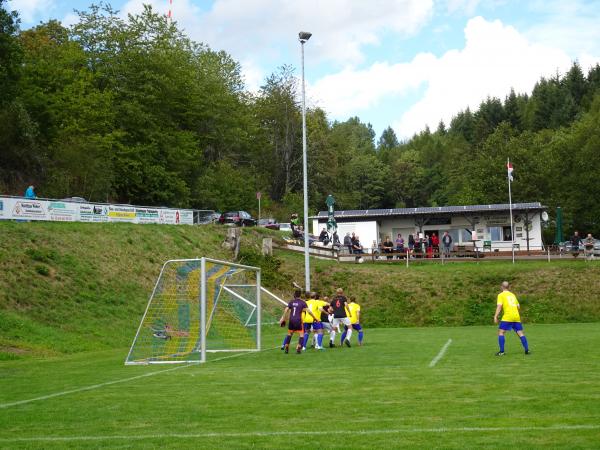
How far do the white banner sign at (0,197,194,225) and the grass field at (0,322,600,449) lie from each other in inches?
684

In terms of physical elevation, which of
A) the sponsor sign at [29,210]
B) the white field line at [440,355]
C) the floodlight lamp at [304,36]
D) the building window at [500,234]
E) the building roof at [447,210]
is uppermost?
the floodlight lamp at [304,36]

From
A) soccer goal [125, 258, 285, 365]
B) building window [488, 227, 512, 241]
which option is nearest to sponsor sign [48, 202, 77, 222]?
soccer goal [125, 258, 285, 365]

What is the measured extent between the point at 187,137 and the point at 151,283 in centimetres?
3160

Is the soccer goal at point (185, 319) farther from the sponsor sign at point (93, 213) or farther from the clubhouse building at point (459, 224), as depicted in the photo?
the clubhouse building at point (459, 224)

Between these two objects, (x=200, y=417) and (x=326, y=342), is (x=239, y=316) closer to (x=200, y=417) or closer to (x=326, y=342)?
(x=326, y=342)

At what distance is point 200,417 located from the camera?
432 inches

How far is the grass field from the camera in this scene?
30.1 feet

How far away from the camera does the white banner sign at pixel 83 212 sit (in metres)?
36.1

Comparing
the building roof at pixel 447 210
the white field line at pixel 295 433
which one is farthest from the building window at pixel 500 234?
the white field line at pixel 295 433

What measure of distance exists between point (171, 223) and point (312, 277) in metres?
9.26

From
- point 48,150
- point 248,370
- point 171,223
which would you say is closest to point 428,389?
point 248,370

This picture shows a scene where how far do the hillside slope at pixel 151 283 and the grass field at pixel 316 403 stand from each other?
916 centimetres

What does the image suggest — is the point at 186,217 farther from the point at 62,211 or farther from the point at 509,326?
the point at 509,326

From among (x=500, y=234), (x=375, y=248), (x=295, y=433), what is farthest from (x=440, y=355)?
(x=500, y=234)
